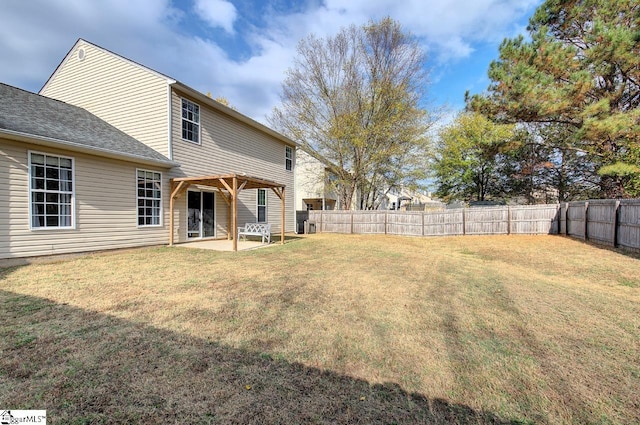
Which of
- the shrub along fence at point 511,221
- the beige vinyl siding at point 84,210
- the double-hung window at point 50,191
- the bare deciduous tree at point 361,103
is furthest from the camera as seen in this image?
the bare deciduous tree at point 361,103

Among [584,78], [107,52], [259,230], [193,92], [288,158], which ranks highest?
[107,52]

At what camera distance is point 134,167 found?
8711 mm

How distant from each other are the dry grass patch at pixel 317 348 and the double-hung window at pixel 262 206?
27.7 feet

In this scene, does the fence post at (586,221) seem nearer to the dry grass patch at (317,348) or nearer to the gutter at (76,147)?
the dry grass patch at (317,348)

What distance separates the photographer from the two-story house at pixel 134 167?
22.2 feet

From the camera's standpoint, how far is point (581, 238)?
10.9m

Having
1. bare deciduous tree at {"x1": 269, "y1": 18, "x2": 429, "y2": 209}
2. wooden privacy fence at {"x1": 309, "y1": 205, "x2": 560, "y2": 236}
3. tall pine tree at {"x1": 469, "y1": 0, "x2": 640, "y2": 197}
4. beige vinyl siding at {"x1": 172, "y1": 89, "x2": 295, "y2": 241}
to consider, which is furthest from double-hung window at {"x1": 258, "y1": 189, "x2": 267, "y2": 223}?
tall pine tree at {"x1": 469, "y1": 0, "x2": 640, "y2": 197}

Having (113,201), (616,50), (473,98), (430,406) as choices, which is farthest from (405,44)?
(430,406)

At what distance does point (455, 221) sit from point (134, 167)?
14.1 meters

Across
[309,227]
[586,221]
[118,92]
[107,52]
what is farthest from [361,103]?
[107,52]

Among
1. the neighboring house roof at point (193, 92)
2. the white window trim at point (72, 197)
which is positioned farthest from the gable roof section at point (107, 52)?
the white window trim at point (72, 197)

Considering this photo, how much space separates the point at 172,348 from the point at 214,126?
1029 cm

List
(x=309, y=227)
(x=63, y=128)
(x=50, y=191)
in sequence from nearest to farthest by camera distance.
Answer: (x=50, y=191) → (x=63, y=128) → (x=309, y=227)

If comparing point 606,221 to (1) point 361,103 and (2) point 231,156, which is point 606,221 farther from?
(2) point 231,156
